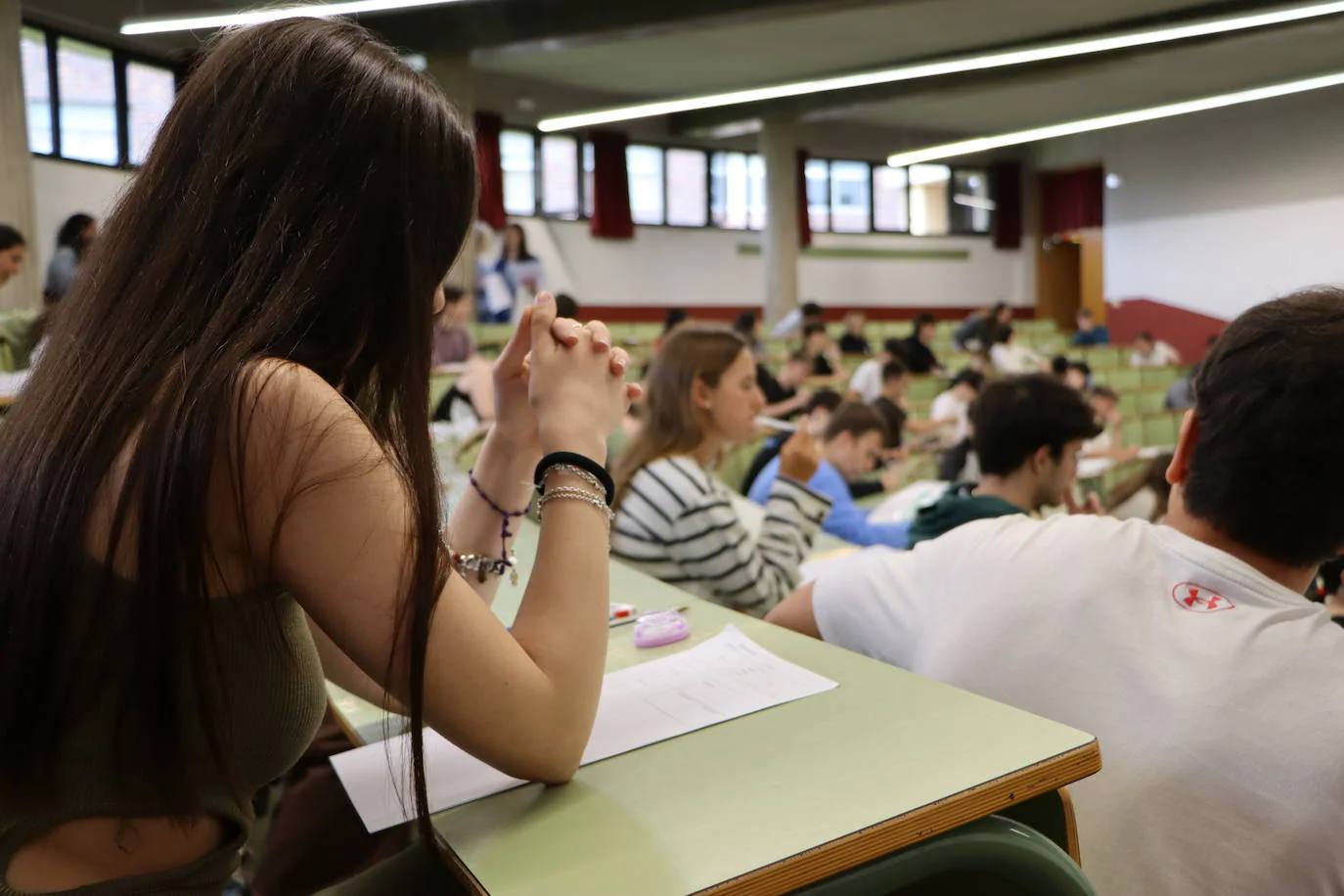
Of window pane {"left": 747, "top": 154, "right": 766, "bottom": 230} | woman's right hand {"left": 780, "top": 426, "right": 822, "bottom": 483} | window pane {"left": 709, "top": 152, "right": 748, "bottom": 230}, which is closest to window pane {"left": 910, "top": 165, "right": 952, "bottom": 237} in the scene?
window pane {"left": 747, "top": 154, "right": 766, "bottom": 230}

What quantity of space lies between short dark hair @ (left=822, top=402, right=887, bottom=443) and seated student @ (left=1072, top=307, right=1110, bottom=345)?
27.0 feet

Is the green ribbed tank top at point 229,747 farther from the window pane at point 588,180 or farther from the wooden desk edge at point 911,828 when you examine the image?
the window pane at point 588,180

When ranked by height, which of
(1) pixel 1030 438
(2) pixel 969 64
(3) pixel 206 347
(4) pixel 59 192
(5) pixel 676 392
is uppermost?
(2) pixel 969 64

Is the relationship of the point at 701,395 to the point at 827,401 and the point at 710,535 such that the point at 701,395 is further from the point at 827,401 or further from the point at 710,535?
the point at 827,401

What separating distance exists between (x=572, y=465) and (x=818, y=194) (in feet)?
40.3

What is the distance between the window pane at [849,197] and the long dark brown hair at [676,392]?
10.8m

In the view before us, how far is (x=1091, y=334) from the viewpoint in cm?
1086

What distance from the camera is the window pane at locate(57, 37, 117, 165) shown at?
7.00 meters

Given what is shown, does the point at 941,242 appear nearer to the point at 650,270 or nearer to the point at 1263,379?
the point at 650,270

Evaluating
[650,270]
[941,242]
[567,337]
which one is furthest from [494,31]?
[941,242]

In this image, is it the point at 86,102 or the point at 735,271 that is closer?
the point at 86,102

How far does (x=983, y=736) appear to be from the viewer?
0.76 m

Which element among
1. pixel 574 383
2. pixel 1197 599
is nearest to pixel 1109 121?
pixel 1197 599

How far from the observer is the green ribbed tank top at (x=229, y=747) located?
67 centimetres
